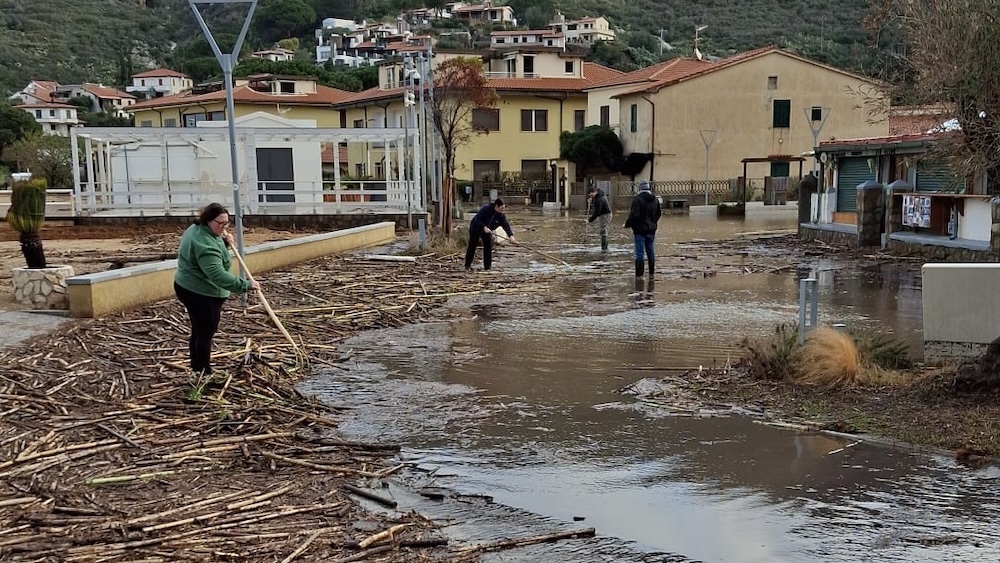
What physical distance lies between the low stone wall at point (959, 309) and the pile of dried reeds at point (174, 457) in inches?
205

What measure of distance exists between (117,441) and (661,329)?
678cm

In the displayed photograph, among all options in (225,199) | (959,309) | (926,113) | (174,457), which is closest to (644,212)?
(926,113)

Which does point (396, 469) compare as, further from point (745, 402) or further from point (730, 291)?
point (730, 291)

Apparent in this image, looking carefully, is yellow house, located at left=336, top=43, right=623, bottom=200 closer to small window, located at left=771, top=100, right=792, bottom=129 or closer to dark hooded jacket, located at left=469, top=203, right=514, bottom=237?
small window, located at left=771, top=100, right=792, bottom=129

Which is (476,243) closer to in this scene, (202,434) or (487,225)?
(487,225)

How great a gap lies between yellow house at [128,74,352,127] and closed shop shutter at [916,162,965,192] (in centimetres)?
4079

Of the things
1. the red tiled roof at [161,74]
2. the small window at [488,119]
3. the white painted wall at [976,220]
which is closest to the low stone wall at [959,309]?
the white painted wall at [976,220]

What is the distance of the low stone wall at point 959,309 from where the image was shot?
8156 millimetres

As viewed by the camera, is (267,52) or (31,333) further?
(267,52)

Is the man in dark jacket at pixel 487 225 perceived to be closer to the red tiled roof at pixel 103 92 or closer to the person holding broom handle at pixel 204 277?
the person holding broom handle at pixel 204 277

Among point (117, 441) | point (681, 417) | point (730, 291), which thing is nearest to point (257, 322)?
point (117, 441)

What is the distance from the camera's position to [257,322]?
10.6 meters

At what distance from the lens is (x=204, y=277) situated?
757cm

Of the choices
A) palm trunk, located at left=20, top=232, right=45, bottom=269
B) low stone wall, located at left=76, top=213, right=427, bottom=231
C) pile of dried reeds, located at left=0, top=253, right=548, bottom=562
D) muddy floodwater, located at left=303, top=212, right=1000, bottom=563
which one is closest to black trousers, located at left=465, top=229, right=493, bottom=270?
muddy floodwater, located at left=303, top=212, right=1000, bottom=563
